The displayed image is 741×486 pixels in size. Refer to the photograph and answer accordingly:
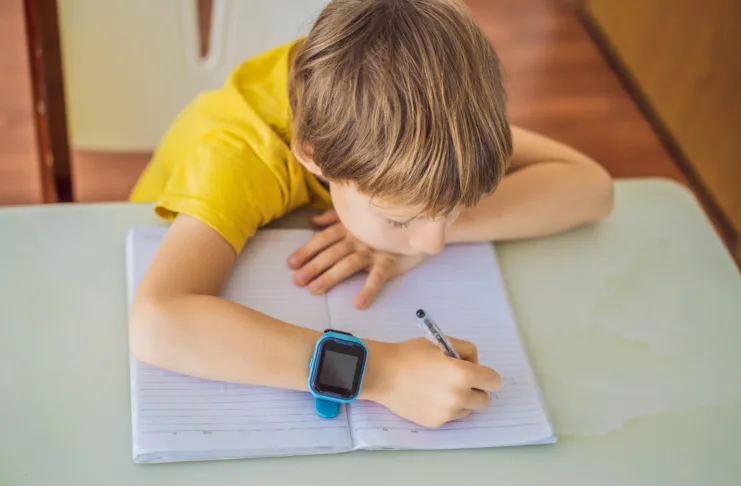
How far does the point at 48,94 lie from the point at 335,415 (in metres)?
0.77

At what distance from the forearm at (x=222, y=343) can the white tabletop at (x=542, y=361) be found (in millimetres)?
54

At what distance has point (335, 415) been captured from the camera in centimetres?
84

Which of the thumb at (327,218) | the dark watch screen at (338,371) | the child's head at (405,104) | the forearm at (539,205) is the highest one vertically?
the child's head at (405,104)

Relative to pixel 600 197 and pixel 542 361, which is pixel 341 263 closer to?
pixel 542 361

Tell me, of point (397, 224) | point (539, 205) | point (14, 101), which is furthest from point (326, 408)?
point (14, 101)

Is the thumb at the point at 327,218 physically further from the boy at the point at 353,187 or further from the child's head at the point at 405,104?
the child's head at the point at 405,104

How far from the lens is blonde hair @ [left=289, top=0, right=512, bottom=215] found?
0.81 m

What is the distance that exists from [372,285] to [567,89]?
1700mm

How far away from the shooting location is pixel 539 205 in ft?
3.59

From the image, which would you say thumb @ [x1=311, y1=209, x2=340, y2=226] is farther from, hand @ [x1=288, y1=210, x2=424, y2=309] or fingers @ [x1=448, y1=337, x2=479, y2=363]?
fingers @ [x1=448, y1=337, x2=479, y2=363]

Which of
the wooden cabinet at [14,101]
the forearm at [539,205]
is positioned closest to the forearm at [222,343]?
the forearm at [539,205]

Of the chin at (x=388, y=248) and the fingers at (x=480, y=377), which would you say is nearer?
the fingers at (x=480, y=377)

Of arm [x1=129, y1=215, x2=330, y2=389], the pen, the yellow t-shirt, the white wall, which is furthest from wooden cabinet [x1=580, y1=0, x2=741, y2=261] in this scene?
arm [x1=129, y1=215, x2=330, y2=389]

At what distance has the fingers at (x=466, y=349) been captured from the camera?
35.1 inches
